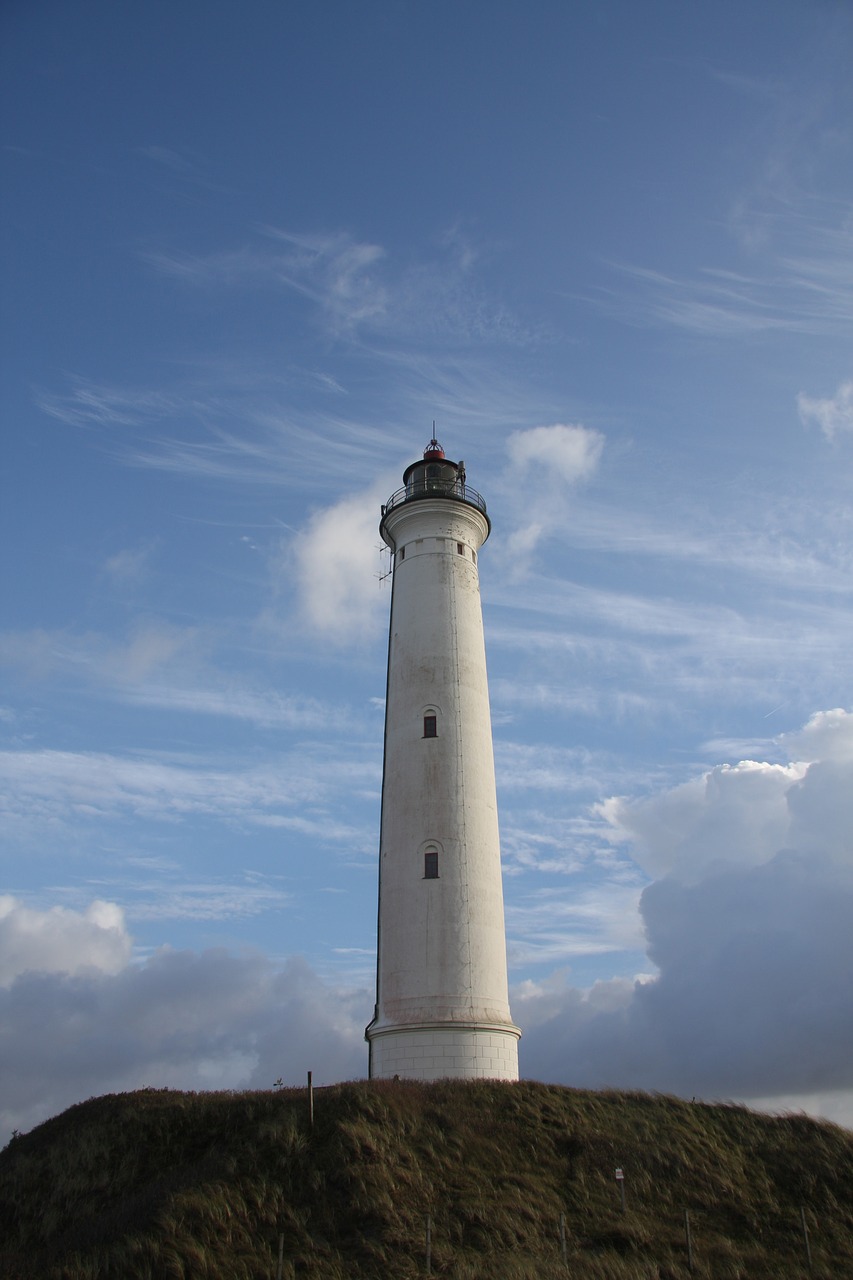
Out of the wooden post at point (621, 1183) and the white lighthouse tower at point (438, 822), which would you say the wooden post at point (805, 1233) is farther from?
the white lighthouse tower at point (438, 822)

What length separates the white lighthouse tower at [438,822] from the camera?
79.2ft

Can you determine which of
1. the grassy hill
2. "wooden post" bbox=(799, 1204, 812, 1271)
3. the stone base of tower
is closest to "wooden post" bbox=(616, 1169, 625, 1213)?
the grassy hill

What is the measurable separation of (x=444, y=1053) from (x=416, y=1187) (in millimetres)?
5222

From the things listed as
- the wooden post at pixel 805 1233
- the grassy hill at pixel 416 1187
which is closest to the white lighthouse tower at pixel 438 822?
the grassy hill at pixel 416 1187

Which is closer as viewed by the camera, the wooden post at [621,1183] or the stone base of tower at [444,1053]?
the wooden post at [621,1183]

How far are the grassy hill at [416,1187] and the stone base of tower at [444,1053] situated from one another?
1.28m

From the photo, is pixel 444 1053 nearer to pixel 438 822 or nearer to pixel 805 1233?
pixel 438 822

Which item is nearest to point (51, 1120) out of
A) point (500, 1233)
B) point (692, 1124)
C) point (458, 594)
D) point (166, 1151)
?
point (166, 1151)

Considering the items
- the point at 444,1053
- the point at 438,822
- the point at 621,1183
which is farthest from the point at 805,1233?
the point at 438,822

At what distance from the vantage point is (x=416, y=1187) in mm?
18484

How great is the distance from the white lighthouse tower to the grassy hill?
6.72 ft

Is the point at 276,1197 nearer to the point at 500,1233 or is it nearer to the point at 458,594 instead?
the point at 500,1233

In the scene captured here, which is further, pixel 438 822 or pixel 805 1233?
pixel 438 822

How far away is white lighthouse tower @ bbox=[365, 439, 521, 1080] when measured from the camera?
24125mm
